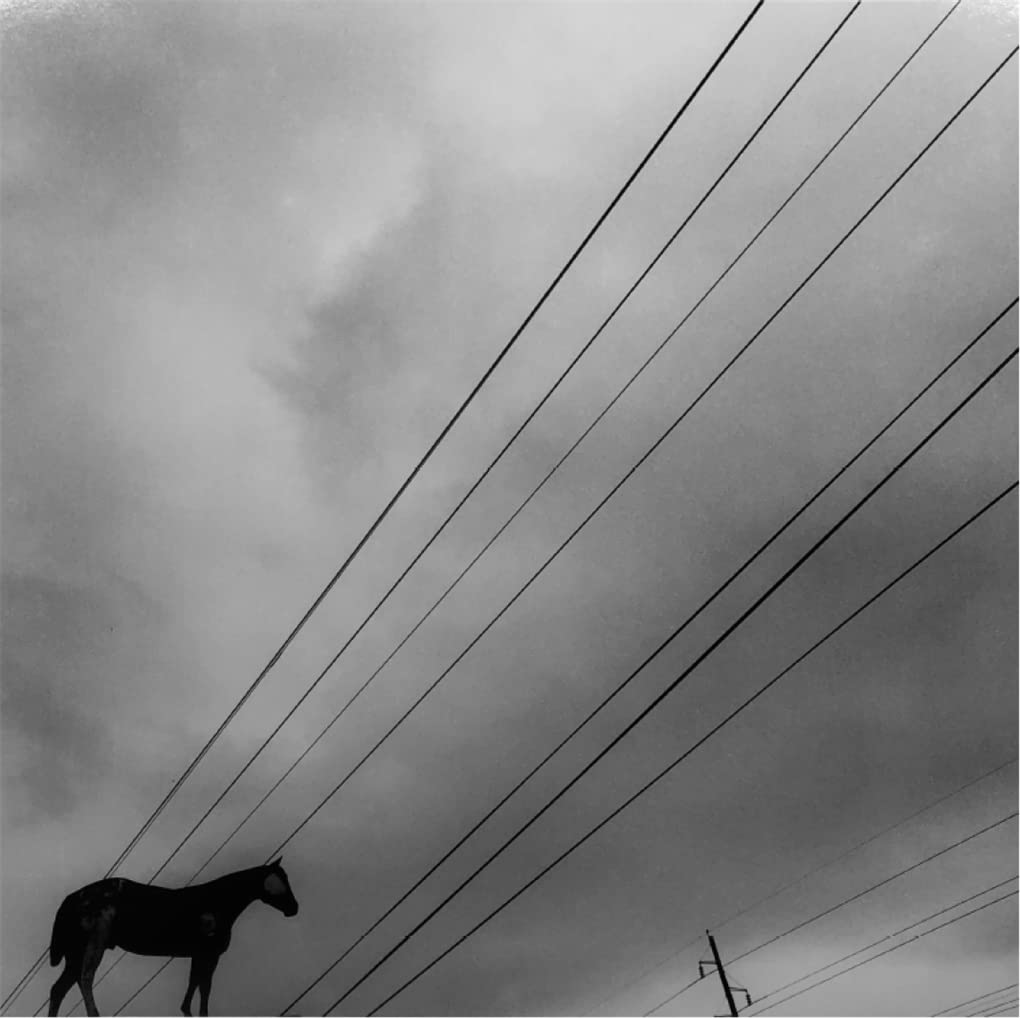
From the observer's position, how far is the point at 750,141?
22.9ft

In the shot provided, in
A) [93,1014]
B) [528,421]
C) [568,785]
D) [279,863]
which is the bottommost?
[93,1014]

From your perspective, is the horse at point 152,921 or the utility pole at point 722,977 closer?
the horse at point 152,921

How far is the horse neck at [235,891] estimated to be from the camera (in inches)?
517

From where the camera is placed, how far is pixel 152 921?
42.8 ft

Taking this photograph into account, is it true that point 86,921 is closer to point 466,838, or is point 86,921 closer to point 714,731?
point 466,838

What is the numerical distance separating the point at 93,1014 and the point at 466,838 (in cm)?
529

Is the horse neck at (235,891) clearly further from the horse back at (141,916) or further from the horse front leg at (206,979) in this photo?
the horse front leg at (206,979)

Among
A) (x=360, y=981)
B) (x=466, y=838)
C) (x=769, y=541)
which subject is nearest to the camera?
(x=769, y=541)

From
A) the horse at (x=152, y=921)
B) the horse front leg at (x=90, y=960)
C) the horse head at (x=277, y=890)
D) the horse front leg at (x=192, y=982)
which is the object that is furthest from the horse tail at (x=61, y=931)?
the horse head at (x=277, y=890)

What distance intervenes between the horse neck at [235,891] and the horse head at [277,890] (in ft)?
0.34

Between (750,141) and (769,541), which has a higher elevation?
(750,141)

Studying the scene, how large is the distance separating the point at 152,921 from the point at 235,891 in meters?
1.20

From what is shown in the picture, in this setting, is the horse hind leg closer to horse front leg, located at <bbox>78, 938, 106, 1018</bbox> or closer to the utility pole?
horse front leg, located at <bbox>78, 938, 106, 1018</bbox>

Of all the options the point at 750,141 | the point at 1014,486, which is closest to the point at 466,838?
the point at 1014,486
